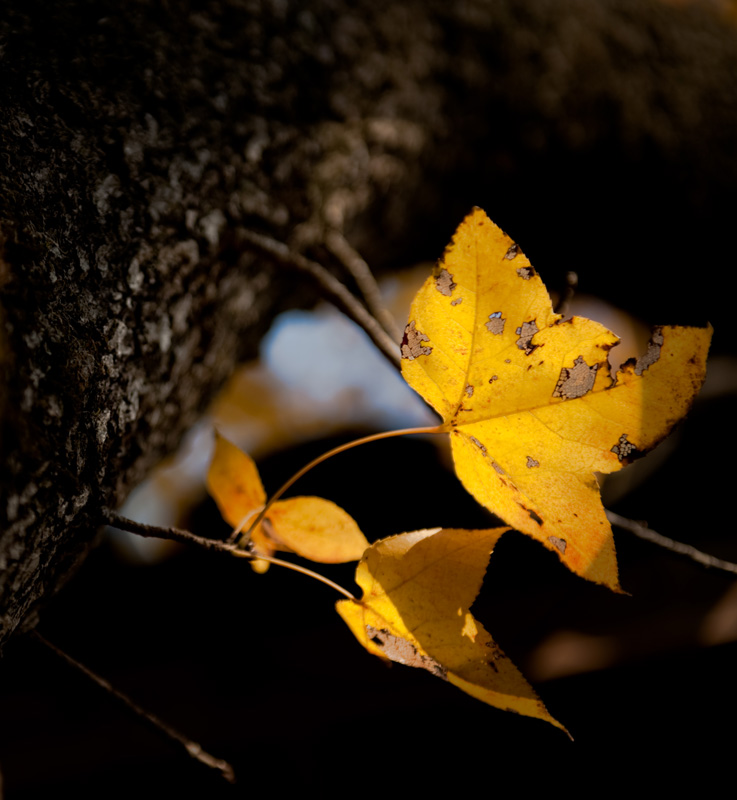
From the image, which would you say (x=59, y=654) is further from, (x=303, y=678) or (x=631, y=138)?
(x=631, y=138)

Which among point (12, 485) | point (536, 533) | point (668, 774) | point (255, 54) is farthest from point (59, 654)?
point (668, 774)

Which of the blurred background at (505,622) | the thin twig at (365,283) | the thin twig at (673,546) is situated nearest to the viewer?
the thin twig at (673,546)

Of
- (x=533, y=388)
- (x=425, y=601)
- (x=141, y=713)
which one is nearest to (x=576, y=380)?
(x=533, y=388)

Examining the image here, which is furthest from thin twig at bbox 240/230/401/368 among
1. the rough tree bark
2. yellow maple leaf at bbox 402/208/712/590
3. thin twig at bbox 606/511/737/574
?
thin twig at bbox 606/511/737/574

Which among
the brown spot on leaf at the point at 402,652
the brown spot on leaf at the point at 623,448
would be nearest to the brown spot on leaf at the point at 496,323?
the brown spot on leaf at the point at 623,448

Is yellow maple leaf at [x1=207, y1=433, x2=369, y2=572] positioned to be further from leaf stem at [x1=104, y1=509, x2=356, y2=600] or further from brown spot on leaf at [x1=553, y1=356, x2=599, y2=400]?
brown spot on leaf at [x1=553, y1=356, x2=599, y2=400]

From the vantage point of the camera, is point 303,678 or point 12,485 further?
point 303,678

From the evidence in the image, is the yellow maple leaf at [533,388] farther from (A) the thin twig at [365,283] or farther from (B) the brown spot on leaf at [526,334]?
(A) the thin twig at [365,283]
